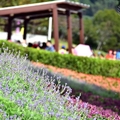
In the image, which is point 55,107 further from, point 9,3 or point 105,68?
point 9,3

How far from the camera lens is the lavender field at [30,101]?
4.25m

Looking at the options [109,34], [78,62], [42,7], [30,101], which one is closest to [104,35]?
[109,34]

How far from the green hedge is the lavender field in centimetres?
898

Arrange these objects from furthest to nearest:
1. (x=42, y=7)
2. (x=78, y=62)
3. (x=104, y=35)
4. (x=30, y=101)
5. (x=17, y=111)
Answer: (x=104, y=35) → (x=42, y=7) → (x=78, y=62) → (x=30, y=101) → (x=17, y=111)

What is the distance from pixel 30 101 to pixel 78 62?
1120 centimetres

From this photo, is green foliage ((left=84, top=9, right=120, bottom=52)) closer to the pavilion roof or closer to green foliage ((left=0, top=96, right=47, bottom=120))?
the pavilion roof

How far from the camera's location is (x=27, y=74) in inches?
249

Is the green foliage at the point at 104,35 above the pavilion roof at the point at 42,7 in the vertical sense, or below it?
below

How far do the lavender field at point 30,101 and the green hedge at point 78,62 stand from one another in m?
8.98

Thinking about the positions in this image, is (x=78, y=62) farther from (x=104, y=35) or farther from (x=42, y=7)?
(x=104, y=35)

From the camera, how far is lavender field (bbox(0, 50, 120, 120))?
4.25 meters

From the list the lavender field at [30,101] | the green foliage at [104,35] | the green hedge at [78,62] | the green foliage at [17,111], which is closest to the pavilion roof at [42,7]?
the green hedge at [78,62]

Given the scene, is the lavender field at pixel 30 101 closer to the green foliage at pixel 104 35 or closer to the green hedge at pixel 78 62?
the green hedge at pixel 78 62

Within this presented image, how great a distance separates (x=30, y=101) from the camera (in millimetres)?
4547
